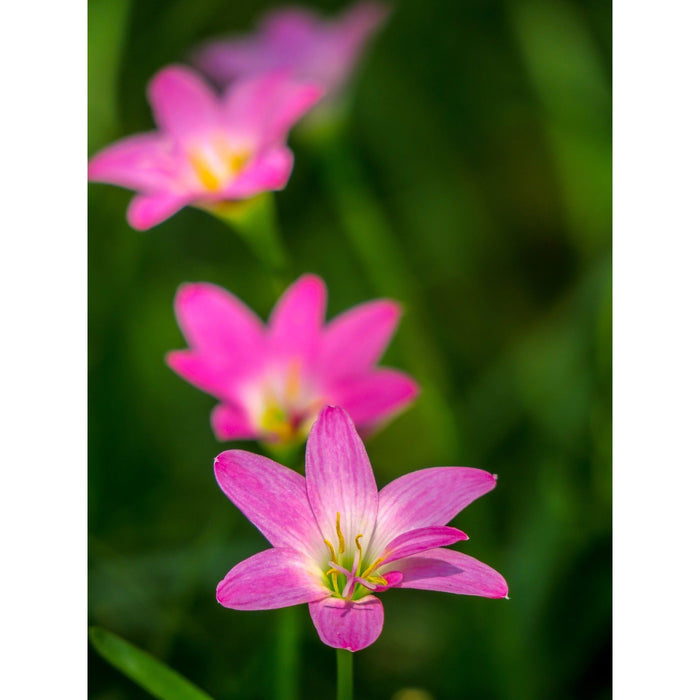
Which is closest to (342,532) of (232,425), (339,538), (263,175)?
(339,538)

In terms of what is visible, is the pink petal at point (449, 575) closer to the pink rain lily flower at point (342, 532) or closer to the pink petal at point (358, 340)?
the pink rain lily flower at point (342, 532)

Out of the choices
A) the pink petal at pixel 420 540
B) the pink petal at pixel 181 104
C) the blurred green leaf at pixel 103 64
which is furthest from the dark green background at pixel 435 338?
the pink petal at pixel 420 540

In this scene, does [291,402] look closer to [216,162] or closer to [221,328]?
[221,328]

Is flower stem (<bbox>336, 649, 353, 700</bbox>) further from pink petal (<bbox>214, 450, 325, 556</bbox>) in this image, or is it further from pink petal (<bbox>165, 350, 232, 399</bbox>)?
pink petal (<bbox>165, 350, 232, 399</bbox>)

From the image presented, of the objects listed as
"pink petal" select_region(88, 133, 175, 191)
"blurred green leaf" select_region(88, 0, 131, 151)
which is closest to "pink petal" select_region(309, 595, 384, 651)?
"pink petal" select_region(88, 133, 175, 191)

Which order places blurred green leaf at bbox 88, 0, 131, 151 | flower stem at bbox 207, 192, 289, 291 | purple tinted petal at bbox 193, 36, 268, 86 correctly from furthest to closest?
purple tinted petal at bbox 193, 36, 268, 86, blurred green leaf at bbox 88, 0, 131, 151, flower stem at bbox 207, 192, 289, 291

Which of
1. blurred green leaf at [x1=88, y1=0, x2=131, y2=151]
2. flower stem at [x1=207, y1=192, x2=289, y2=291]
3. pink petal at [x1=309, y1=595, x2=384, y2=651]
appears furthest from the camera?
blurred green leaf at [x1=88, y1=0, x2=131, y2=151]

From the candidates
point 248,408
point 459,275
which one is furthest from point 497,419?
point 248,408
